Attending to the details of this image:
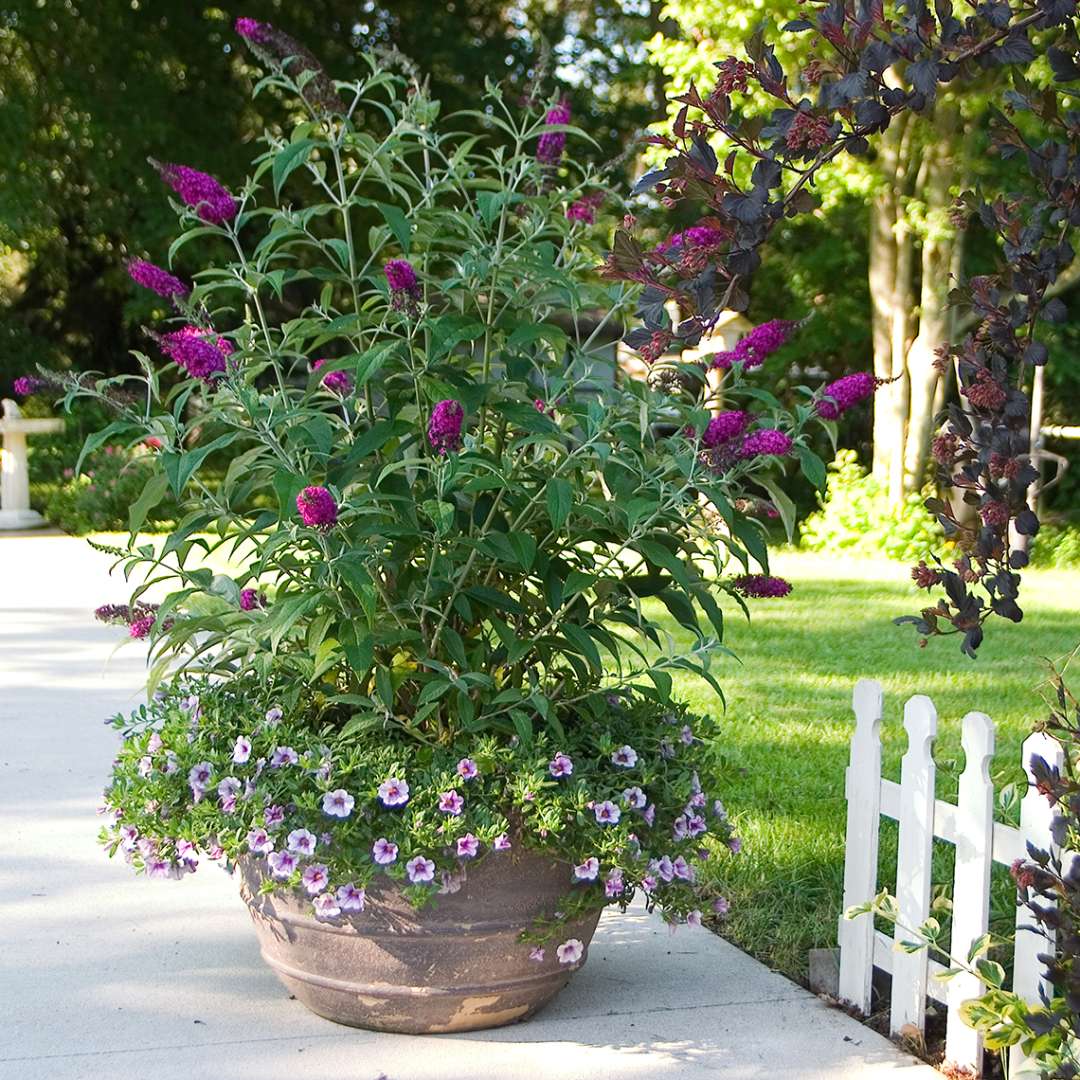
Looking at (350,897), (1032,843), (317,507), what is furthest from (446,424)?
(1032,843)

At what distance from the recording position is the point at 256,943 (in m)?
3.84

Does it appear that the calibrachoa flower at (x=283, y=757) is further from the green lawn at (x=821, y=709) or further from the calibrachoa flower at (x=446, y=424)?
the green lawn at (x=821, y=709)

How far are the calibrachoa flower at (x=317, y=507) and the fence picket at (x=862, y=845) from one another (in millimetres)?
1394

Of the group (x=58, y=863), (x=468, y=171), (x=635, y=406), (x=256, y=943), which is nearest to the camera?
(x=635, y=406)

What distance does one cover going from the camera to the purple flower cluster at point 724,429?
293 centimetres

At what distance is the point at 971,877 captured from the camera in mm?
3043

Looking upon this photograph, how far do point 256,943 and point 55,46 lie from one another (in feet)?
60.8

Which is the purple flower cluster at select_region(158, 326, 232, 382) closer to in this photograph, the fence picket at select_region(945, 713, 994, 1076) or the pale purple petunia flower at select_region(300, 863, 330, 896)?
the pale purple petunia flower at select_region(300, 863, 330, 896)

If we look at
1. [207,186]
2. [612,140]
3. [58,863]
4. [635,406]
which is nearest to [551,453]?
[635,406]


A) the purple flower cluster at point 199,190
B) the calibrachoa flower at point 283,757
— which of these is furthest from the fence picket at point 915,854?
the purple flower cluster at point 199,190

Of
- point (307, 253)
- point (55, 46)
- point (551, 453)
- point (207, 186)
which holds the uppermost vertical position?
point (55, 46)

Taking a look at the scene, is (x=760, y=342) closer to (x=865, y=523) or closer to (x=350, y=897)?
(x=350, y=897)

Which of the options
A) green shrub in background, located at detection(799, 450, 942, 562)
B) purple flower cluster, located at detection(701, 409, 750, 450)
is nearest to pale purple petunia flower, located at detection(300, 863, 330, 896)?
purple flower cluster, located at detection(701, 409, 750, 450)

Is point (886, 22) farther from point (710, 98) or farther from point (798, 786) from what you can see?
point (798, 786)
